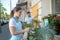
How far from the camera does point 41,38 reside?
12.9 feet

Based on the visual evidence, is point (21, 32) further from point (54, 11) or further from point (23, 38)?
point (54, 11)

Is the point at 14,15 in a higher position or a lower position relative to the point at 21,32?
higher

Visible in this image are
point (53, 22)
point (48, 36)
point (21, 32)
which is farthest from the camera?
point (53, 22)

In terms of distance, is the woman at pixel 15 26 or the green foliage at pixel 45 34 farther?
the woman at pixel 15 26

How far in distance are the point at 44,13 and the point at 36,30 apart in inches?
315

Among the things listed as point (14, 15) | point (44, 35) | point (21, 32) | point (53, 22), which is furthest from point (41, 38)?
point (53, 22)

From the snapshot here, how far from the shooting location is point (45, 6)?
11977 millimetres

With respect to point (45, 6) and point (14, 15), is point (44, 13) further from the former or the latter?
point (14, 15)

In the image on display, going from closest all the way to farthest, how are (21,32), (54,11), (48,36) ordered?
(48,36) → (21,32) → (54,11)

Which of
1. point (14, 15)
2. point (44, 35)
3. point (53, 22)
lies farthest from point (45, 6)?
point (44, 35)

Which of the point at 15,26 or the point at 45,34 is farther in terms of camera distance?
the point at 15,26

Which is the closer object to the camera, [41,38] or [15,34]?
[41,38]

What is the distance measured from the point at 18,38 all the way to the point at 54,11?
7.35 metres

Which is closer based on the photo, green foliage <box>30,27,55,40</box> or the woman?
green foliage <box>30,27,55,40</box>
